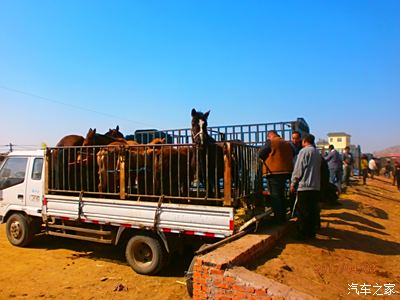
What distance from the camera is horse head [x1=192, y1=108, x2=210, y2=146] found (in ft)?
18.8

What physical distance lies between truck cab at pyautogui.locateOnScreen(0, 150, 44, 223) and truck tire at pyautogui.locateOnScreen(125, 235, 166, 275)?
296 centimetres

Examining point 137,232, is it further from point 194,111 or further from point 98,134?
point 98,134

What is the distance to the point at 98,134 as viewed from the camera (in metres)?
8.07

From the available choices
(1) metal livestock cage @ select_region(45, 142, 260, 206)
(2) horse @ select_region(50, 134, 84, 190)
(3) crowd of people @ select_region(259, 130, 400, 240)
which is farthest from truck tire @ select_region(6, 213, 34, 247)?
(3) crowd of people @ select_region(259, 130, 400, 240)

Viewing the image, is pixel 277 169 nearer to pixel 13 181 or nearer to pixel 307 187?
pixel 307 187

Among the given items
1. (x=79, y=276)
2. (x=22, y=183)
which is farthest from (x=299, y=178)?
(x=22, y=183)

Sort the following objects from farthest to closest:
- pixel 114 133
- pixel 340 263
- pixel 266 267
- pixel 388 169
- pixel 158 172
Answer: pixel 388 169 → pixel 114 133 → pixel 158 172 → pixel 340 263 → pixel 266 267

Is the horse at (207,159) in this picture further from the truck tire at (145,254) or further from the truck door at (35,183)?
the truck door at (35,183)

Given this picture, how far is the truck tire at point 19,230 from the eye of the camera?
7805 mm

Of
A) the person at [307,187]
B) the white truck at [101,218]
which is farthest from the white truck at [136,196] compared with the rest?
the person at [307,187]

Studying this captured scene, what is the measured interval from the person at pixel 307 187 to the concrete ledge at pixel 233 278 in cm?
136

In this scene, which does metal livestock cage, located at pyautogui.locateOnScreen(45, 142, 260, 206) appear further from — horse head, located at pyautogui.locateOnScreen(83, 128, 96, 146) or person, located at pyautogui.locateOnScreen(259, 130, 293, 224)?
horse head, located at pyautogui.locateOnScreen(83, 128, 96, 146)

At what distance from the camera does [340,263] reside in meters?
4.55

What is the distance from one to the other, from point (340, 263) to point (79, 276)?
4.47m
